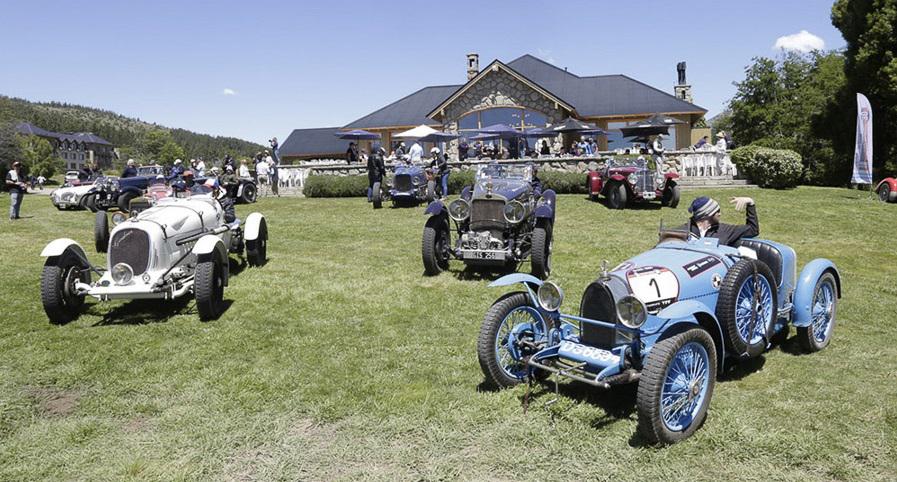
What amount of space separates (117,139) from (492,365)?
150 metres

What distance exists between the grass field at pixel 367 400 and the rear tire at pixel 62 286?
0.54 feet

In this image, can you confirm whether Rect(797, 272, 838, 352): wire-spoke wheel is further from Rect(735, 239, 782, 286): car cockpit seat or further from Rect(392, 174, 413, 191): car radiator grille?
Rect(392, 174, 413, 191): car radiator grille

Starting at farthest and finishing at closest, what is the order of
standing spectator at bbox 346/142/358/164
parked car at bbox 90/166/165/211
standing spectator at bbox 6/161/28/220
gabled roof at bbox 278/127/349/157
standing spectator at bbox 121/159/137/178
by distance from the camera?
gabled roof at bbox 278/127/349/157 → standing spectator at bbox 346/142/358/164 → standing spectator at bbox 121/159/137/178 → parked car at bbox 90/166/165/211 → standing spectator at bbox 6/161/28/220

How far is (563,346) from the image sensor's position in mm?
4441

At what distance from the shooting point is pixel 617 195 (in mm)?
A: 14578

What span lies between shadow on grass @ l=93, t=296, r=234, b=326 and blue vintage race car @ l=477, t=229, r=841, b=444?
4090 millimetres

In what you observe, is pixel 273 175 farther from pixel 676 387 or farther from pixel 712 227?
pixel 676 387

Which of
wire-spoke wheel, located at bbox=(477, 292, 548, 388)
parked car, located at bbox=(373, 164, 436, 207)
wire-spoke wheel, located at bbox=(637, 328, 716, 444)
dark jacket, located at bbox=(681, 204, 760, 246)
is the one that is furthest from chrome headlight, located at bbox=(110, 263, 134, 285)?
parked car, located at bbox=(373, 164, 436, 207)

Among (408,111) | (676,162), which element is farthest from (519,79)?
(676,162)

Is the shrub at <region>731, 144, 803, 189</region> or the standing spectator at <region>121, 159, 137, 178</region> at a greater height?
the standing spectator at <region>121, 159, 137, 178</region>

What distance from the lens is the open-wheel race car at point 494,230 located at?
8430 mm

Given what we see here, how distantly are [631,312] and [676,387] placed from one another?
531 millimetres

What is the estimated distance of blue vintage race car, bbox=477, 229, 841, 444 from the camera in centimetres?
389

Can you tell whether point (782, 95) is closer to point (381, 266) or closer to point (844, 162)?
point (844, 162)
